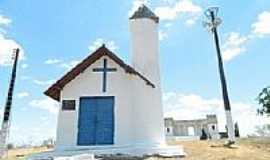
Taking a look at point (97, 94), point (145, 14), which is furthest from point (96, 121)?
point (145, 14)

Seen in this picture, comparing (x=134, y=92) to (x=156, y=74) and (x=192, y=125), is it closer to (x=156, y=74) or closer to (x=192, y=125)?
(x=156, y=74)

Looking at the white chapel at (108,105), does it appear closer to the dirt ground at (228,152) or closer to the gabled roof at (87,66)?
the gabled roof at (87,66)

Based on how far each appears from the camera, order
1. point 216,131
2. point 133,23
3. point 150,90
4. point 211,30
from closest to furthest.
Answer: point 150,90
point 133,23
point 211,30
point 216,131

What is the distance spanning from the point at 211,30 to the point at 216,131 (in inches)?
506

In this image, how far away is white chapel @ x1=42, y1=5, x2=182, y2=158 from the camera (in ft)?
52.6

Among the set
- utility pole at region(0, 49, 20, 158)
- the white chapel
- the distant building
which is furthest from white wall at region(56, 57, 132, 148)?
the distant building

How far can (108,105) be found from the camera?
1639 cm

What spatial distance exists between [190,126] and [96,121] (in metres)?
18.6

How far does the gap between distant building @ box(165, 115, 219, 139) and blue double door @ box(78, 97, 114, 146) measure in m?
15.9

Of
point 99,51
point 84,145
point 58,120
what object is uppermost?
point 99,51

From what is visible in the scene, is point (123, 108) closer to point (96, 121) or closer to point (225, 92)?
point (96, 121)

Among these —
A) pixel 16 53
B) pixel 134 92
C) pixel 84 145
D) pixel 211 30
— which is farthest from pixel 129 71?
pixel 16 53

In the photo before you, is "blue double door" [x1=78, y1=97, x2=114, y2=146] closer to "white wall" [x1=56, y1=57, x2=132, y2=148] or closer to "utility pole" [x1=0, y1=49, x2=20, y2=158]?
"white wall" [x1=56, y1=57, x2=132, y2=148]

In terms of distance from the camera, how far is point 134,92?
16844mm
